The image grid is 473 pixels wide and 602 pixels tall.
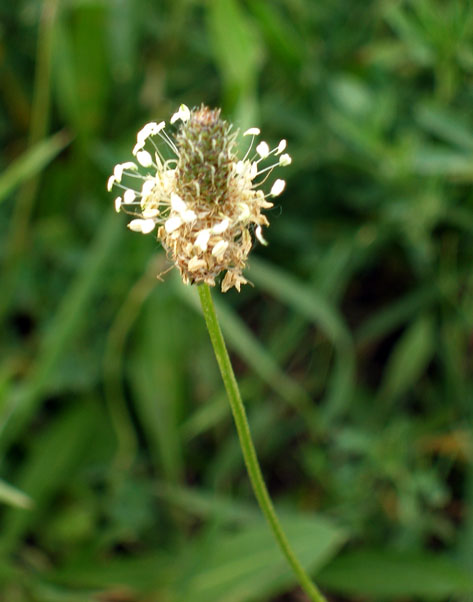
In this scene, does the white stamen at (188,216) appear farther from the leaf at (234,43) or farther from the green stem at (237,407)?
the leaf at (234,43)

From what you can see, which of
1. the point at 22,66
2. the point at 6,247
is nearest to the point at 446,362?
the point at 6,247

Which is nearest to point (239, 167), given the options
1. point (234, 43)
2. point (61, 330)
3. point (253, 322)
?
point (61, 330)

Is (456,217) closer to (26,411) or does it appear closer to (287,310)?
(287,310)

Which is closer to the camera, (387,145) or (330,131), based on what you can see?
(387,145)

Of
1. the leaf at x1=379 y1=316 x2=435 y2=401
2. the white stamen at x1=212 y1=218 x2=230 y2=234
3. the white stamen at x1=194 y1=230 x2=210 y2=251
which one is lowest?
the white stamen at x1=194 y1=230 x2=210 y2=251

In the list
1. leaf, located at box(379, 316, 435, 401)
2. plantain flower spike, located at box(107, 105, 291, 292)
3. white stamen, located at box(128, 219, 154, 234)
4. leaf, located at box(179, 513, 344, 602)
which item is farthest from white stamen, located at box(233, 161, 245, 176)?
leaf, located at box(379, 316, 435, 401)

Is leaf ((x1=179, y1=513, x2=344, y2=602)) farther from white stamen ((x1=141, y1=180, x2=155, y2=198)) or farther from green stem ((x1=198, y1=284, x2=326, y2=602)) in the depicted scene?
white stamen ((x1=141, y1=180, x2=155, y2=198))

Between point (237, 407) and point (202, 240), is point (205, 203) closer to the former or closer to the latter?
point (202, 240)

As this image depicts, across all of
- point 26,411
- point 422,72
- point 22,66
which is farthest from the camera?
point 22,66
